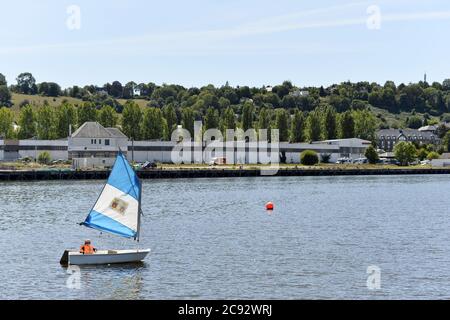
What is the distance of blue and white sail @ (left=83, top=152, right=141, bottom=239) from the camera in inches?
2229

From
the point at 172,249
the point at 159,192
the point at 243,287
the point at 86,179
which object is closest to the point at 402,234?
the point at 172,249

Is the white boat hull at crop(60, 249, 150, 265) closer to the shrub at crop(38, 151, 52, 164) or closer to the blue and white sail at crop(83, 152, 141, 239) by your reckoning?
the blue and white sail at crop(83, 152, 141, 239)

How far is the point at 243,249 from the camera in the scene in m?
61.7

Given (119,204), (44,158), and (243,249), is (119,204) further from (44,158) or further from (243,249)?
(44,158)

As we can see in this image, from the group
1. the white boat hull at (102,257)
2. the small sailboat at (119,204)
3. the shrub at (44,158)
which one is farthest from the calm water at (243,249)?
the shrub at (44,158)

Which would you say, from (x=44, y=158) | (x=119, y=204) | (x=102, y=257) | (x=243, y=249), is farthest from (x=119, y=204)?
(x=44, y=158)

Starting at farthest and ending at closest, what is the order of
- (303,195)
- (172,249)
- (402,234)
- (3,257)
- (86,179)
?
(86,179)
(303,195)
(402,234)
(172,249)
(3,257)

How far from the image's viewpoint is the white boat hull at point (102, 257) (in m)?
53.0

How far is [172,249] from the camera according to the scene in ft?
202

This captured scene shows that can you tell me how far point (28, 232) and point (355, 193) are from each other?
Answer: 75494 mm

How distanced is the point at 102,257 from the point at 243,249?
1322 cm

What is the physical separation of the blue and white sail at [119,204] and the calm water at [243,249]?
3.41 meters

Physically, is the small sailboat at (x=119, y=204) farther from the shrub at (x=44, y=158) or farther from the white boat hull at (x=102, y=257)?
the shrub at (x=44, y=158)

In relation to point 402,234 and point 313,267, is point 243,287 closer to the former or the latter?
point 313,267
